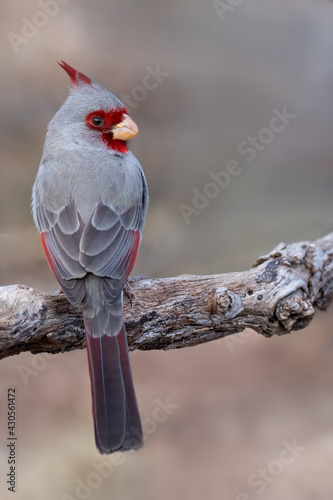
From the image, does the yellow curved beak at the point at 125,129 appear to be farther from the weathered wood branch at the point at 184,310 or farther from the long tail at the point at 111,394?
the long tail at the point at 111,394

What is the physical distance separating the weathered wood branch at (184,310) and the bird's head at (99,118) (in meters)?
0.80

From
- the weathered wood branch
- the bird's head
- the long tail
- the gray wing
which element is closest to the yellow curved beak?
the bird's head

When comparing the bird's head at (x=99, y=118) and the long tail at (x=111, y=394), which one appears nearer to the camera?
the long tail at (x=111, y=394)

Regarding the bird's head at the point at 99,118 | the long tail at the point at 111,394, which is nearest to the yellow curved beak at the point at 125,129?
the bird's head at the point at 99,118

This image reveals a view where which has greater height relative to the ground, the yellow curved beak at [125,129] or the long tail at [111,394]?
the yellow curved beak at [125,129]

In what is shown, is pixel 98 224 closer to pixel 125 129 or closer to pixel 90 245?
pixel 90 245

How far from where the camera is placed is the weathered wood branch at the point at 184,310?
107 inches

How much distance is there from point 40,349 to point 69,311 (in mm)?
238

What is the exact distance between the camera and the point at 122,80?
509cm

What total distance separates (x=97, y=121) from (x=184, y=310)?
112 centimetres

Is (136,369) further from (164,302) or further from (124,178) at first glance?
(124,178)

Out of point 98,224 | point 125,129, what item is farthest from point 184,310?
point 125,129

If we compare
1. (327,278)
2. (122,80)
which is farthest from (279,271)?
(122,80)

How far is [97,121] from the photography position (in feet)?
10.5
